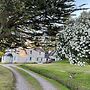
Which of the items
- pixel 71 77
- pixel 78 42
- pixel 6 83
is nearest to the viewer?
pixel 78 42

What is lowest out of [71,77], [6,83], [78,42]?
[6,83]

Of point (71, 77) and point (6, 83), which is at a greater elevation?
point (71, 77)

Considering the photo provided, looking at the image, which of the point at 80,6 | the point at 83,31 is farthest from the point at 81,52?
the point at 80,6

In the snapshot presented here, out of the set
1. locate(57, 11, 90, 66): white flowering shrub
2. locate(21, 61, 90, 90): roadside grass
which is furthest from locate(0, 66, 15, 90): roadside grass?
locate(57, 11, 90, 66): white flowering shrub

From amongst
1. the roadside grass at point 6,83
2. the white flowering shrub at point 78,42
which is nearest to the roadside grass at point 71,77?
the white flowering shrub at point 78,42

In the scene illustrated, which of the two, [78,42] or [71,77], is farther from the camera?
[71,77]

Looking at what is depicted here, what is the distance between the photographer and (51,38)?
14828 mm

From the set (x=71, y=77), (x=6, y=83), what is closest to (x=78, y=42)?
(x=6, y=83)

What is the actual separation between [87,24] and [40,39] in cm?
1257

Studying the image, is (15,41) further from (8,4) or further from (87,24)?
(87,24)

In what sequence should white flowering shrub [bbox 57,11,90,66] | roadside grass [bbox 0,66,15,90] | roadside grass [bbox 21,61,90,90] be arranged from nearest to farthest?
white flowering shrub [bbox 57,11,90,66] < roadside grass [bbox 0,66,15,90] < roadside grass [bbox 21,61,90,90]

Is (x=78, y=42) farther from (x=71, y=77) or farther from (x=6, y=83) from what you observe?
(x=71, y=77)

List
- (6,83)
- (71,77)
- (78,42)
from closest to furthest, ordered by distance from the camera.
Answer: (78,42), (6,83), (71,77)

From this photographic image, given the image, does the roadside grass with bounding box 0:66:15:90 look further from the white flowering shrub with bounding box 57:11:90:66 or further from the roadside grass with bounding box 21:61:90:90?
the white flowering shrub with bounding box 57:11:90:66
